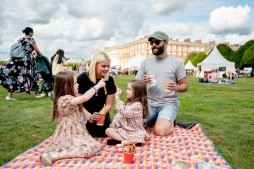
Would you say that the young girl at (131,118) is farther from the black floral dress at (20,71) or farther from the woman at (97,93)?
the black floral dress at (20,71)

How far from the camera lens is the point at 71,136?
3.78 m

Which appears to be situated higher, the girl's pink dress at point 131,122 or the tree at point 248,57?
the tree at point 248,57

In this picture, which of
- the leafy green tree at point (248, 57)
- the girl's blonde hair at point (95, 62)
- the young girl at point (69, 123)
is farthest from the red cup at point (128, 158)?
the leafy green tree at point (248, 57)

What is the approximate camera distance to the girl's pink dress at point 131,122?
436 cm

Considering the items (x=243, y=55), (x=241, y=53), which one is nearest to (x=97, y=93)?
(x=243, y=55)

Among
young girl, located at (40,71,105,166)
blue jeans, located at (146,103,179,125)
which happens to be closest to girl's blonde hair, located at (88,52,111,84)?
young girl, located at (40,71,105,166)

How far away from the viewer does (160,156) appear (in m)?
3.88

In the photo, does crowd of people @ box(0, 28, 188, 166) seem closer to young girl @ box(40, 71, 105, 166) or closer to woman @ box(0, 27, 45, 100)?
young girl @ box(40, 71, 105, 166)

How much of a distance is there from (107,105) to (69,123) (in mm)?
1062

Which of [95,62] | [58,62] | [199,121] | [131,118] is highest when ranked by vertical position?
[58,62]

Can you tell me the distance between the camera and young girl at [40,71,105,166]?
12.1 feet

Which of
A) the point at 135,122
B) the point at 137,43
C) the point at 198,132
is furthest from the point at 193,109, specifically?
the point at 137,43

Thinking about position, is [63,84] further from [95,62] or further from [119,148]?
[119,148]

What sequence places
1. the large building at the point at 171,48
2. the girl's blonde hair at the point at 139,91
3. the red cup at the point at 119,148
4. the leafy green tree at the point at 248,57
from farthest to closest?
the large building at the point at 171,48, the leafy green tree at the point at 248,57, the girl's blonde hair at the point at 139,91, the red cup at the point at 119,148
